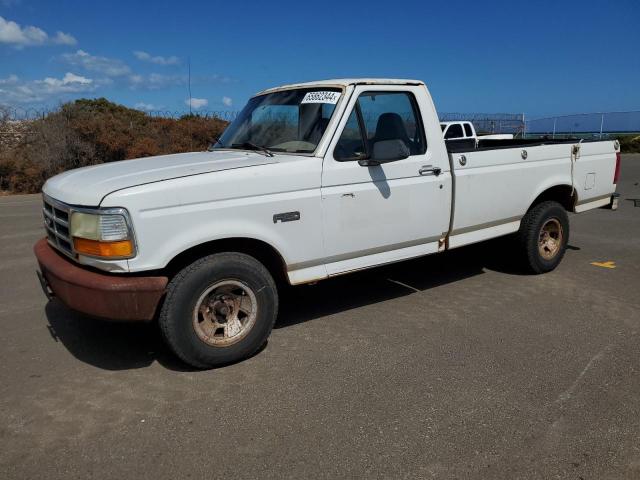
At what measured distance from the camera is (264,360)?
4023 millimetres

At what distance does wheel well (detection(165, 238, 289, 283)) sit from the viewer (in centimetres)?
383

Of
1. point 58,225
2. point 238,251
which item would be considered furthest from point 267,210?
point 58,225

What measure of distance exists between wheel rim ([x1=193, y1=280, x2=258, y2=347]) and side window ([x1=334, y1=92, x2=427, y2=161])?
1.31m

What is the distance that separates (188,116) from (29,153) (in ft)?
24.5

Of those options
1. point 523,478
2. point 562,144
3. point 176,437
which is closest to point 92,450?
point 176,437

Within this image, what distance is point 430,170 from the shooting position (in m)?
4.79

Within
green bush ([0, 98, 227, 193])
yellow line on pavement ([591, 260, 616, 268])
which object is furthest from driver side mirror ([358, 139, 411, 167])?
green bush ([0, 98, 227, 193])

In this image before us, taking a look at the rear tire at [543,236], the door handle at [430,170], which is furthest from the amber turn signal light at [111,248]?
the rear tire at [543,236]

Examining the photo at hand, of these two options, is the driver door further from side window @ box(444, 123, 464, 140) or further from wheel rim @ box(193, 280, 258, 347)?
side window @ box(444, 123, 464, 140)

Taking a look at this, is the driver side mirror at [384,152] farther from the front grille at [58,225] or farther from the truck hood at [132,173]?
the front grille at [58,225]

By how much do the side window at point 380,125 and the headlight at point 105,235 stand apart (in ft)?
5.64

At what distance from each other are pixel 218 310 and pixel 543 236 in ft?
13.2

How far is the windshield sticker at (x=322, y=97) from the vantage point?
14.5ft

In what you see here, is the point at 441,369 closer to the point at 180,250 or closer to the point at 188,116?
the point at 180,250
